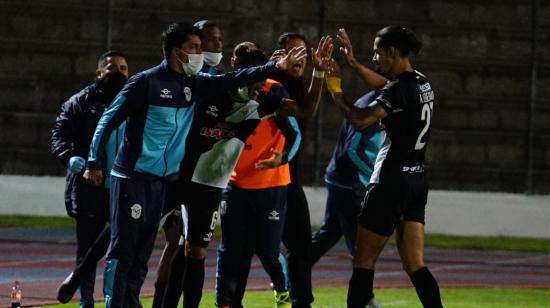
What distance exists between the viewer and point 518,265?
18719 millimetres

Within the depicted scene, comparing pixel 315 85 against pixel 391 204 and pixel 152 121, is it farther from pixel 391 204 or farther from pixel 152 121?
pixel 152 121

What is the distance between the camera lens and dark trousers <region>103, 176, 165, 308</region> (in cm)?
1036

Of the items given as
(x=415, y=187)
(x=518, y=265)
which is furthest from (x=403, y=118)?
(x=518, y=265)

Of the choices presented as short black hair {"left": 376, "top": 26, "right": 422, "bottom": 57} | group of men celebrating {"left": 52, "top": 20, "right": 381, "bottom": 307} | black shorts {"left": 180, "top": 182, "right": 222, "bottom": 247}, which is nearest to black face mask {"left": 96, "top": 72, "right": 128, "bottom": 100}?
group of men celebrating {"left": 52, "top": 20, "right": 381, "bottom": 307}

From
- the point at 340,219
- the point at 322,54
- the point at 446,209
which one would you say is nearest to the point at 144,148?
the point at 322,54

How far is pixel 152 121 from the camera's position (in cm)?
1033

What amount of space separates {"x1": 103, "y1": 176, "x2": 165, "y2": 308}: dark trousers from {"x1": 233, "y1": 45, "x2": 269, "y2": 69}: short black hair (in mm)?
1345

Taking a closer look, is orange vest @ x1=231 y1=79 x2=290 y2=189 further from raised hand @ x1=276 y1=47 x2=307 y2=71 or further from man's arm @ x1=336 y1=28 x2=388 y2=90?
raised hand @ x1=276 y1=47 x2=307 y2=71

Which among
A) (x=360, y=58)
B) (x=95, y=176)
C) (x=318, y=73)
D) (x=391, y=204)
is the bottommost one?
(x=391, y=204)

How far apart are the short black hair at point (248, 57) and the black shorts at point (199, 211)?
3.34ft

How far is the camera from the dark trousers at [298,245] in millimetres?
12008

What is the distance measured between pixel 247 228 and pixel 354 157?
2029 mm

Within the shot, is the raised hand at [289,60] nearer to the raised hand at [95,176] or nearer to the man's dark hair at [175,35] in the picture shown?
the man's dark hair at [175,35]

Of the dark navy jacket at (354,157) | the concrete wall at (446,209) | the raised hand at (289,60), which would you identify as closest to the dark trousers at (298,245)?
the dark navy jacket at (354,157)
